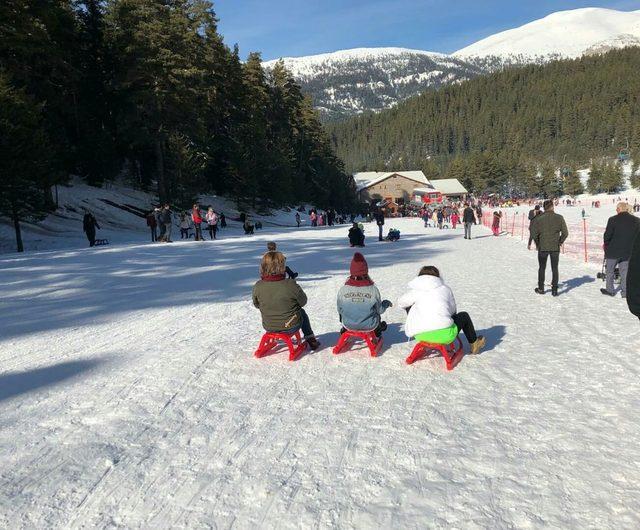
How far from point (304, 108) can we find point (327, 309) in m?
60.5

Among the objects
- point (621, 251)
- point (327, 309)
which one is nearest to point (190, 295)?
point (327, 309)

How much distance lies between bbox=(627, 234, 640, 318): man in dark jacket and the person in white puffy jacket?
220 cm

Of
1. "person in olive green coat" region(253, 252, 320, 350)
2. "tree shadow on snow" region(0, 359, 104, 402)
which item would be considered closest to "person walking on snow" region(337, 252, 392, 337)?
"person in olive green coat" region(253, 252, 320, 350)

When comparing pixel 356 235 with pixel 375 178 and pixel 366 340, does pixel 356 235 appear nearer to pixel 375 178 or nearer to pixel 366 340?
pixel 366 340

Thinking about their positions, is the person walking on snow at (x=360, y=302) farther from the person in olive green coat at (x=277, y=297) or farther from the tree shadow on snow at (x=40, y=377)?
the tree shadow on snow at (x=40, y=377)

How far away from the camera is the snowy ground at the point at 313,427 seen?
2898mm

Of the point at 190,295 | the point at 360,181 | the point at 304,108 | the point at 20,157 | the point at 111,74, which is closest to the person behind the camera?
the point at 190,295

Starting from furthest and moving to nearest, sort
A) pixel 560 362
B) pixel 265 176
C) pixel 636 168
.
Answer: pixel 636 168
pixel 265 176
pixel 560 362

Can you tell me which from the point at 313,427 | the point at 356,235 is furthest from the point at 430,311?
the point at 356,235

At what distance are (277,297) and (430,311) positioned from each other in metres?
1.79

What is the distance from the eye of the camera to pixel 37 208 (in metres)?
21.5

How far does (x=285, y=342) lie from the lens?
583cm

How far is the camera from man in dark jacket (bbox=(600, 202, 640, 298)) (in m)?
8.31

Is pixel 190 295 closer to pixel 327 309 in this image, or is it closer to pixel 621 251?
pixel 327 309
